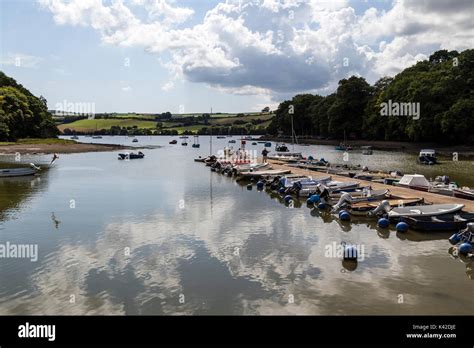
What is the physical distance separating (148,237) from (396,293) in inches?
676

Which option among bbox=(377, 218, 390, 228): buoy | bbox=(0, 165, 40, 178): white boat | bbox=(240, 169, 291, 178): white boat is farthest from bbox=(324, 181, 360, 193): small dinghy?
bbox=(0, 165, 40, 178): white boat

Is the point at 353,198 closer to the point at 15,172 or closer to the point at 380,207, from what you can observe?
the point at 380,207

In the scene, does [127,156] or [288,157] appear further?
[127,156]

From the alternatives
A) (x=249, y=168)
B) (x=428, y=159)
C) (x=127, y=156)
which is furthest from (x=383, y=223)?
(x=127, y=156)

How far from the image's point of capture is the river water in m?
19.3

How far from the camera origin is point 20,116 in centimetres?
13800

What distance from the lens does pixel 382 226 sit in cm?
3253

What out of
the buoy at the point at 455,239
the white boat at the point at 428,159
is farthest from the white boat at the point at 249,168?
the buoy at the point at 455,239
